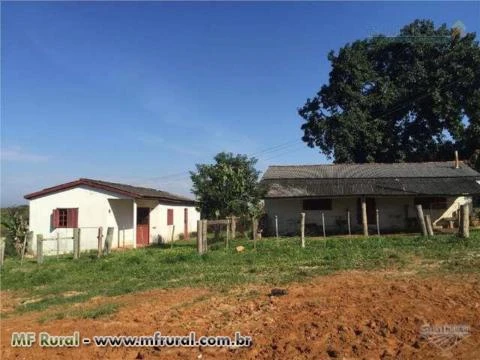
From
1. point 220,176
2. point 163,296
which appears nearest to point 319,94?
point 220,176

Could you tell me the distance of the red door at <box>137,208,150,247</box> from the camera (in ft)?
85.4

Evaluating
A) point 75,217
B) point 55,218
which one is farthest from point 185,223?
point 55,218

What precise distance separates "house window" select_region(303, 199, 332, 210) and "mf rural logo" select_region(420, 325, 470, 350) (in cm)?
2112

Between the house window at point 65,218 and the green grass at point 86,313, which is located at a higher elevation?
the house window at point 65,218

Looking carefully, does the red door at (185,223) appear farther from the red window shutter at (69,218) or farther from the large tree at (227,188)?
the red window shutter at (69,218)

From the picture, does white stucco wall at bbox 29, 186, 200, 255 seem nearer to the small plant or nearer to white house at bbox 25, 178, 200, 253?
white house at bbox 25, 178, 200, 253

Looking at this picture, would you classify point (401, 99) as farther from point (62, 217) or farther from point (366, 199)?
point (62, 217)

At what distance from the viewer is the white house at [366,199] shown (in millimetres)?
26344

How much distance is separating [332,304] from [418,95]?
116ft

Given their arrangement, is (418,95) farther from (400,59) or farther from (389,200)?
(389,200)

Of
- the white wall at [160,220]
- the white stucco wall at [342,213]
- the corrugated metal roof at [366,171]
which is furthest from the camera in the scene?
the corrugated metal roof at [366,171]

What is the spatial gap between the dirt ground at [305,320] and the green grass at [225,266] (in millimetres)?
1456

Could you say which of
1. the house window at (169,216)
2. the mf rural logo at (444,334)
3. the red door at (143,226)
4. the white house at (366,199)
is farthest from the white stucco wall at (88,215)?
the mf rural logo at (444,334)

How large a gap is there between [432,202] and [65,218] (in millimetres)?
20011
